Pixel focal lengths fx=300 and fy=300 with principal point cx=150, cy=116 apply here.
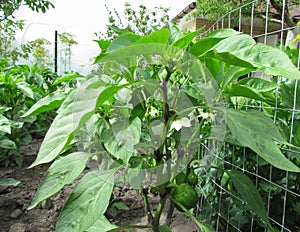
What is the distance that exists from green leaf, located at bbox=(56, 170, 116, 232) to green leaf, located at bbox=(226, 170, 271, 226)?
0.38 meters

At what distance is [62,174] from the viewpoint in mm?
826

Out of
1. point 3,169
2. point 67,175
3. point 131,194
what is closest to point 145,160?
point 67,175

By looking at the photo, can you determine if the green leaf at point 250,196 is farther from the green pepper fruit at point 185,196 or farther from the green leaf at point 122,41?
the green leaf at point 122,41

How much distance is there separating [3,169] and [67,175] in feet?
5.03

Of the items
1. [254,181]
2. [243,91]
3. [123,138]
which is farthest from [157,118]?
[254,181]

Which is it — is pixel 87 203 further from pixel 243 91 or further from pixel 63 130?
pixel 243 91

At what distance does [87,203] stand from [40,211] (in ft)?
3.38

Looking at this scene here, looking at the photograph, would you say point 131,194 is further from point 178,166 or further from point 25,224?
point 178,166

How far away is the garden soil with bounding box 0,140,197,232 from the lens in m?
1.45

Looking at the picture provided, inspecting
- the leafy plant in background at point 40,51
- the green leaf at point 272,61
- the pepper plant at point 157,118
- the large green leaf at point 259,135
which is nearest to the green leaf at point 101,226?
the pepper plant at point 157,118

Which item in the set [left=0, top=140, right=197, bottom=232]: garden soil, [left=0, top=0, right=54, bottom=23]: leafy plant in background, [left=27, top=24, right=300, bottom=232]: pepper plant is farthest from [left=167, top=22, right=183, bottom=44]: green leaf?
[left=0, top=0, right=54, bottom=23]: leafy plant in background

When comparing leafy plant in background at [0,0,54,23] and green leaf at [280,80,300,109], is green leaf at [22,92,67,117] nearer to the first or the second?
green leaf at [280,80,300,109]

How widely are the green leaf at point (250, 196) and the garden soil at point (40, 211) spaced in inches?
24.1

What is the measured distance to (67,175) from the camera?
822 millimetres
